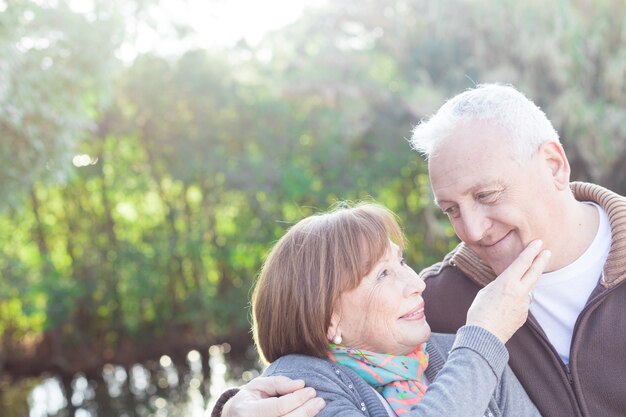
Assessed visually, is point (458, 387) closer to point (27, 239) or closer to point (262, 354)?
point (262, 354)

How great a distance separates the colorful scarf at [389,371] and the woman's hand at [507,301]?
0.80ft

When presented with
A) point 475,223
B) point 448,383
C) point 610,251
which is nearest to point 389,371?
point 448,383

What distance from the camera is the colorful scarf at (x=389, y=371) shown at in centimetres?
208

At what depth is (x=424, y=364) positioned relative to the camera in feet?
7.25

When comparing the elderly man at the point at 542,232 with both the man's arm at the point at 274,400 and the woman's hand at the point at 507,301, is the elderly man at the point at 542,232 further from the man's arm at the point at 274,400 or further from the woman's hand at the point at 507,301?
the man's arm at the point at 274,400

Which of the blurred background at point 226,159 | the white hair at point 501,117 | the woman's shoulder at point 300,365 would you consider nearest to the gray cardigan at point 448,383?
the woman's shoulder at point 300,365

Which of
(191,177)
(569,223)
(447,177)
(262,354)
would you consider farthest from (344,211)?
(191,177)

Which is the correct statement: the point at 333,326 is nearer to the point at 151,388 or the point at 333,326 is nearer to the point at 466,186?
the point at 466,186

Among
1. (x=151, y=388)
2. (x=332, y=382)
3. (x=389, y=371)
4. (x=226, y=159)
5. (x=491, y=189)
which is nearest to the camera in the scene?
Result: (x=332, y=382)

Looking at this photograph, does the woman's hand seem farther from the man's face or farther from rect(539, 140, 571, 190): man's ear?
rect(539, 140, 571, 190): man's ear

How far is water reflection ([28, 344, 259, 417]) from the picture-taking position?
388 inches

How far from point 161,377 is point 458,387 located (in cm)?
1011

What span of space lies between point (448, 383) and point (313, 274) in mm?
478

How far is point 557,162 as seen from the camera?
236cm
